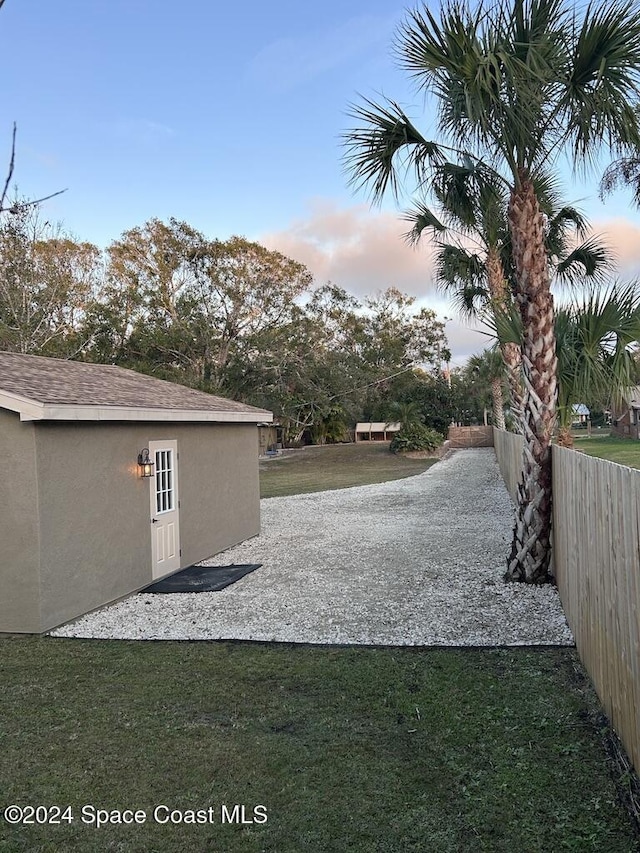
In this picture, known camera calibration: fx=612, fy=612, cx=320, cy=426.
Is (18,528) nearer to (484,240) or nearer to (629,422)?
(484,240)

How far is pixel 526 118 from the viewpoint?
6102mm

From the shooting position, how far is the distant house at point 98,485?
20.3ft

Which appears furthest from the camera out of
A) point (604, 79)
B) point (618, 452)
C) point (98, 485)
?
point (618, 452)

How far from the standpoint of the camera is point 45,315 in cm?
2369

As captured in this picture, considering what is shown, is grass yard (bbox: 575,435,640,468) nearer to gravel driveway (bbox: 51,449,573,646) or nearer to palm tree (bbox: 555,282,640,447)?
gravel driveway (bbox: 51,449,573,646)

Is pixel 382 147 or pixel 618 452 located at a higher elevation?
pixel 382 147

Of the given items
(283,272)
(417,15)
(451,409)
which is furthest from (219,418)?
(451,409)

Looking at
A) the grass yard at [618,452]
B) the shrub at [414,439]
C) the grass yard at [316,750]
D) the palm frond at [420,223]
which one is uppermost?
the palm frond at [420,223]

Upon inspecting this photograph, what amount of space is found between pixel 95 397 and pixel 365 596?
399cm

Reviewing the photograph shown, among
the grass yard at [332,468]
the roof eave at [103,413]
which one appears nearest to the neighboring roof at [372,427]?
the grass yard at [332,468]

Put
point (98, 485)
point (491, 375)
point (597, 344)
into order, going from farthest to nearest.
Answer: point (491, 375)
point (597, 344)
point (98, 485)

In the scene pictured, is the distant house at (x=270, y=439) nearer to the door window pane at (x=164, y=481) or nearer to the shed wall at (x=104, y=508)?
the shed wall at (x=104, y=508)

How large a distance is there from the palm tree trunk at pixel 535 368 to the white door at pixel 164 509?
471 cm

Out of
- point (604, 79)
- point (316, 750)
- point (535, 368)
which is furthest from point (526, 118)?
point (316, 750)
